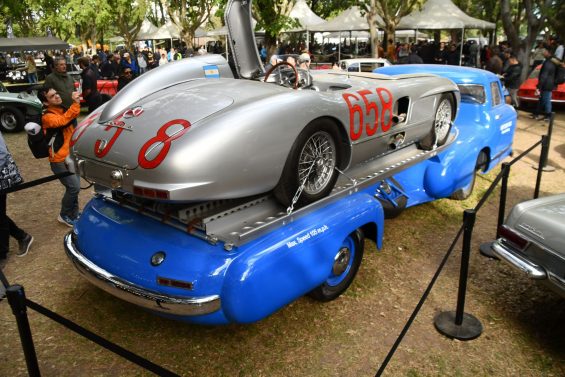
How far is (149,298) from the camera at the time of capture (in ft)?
9.00

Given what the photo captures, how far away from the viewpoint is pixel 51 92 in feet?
14.7

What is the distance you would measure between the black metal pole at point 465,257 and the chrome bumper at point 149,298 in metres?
1.65

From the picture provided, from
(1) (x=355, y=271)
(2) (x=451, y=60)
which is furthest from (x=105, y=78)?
(1) (x=355, y=271)

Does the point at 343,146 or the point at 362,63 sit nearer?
the point at 343,146

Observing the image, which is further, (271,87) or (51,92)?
(51,92)

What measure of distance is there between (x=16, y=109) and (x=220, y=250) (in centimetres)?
987

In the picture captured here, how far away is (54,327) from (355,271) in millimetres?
2364

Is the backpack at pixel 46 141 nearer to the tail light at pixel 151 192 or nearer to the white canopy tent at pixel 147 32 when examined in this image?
the tail light at pixel 151 192

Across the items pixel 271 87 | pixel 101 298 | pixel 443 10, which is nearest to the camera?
pixel 271 87

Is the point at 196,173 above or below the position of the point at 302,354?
above

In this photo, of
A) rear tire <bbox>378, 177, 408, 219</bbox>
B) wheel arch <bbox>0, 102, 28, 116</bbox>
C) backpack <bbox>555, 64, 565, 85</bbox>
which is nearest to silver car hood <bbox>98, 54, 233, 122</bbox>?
rear tire <bbox>378, 177, 408, 219</bbox>

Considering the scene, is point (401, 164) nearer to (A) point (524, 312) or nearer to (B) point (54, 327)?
(A) point (524, 312)

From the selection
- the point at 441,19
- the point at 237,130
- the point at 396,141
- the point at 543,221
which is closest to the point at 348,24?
the point at 441,19

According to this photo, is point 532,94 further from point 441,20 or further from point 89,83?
point 89,83
